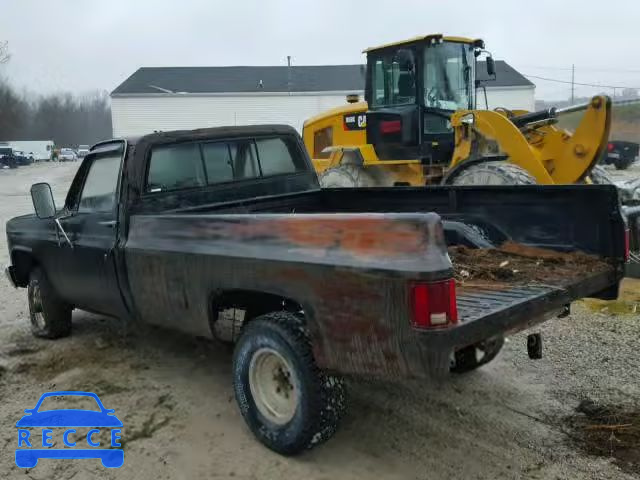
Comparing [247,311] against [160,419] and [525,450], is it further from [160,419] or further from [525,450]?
[525,450]

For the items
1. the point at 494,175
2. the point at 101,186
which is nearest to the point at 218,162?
the point at 101,186

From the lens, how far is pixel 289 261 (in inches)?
133

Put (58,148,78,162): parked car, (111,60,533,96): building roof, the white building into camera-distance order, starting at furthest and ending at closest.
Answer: (58,148,78,162): parked car < (111,60,533,96): building roof < the white building

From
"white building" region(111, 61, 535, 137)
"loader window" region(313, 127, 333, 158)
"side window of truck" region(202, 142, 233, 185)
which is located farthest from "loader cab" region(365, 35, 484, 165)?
"white building" region(111, 61, 535, 137)

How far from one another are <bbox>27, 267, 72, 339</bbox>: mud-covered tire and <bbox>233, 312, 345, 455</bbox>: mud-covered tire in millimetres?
2845

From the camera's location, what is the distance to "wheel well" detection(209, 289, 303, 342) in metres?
3.87

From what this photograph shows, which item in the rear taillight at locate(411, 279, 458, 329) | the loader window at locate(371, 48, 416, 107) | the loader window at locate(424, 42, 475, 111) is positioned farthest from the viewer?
the loader window at locate(424, 42, 475, 111)

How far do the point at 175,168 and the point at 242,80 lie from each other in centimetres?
3900

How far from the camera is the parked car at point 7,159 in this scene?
5322 centimetres

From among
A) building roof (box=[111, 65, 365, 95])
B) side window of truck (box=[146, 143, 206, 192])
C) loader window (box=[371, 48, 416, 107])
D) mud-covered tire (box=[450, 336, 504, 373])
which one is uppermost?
building roof (box=[111, 65, 365, 95])

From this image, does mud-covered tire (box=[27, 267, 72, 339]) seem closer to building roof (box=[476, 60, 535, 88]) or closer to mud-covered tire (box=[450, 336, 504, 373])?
mud-covered tire (box=[450, 336, 504, 373])

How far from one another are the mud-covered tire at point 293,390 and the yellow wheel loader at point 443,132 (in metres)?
4.81

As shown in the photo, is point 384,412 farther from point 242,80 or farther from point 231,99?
point 242,80

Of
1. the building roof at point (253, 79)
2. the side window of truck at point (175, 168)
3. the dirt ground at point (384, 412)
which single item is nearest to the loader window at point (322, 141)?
the dirt ground at point (384, 412)
